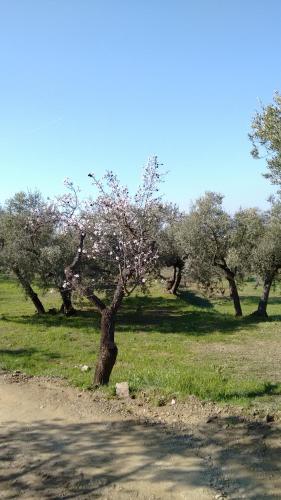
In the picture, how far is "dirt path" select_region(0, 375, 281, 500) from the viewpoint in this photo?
696 cm

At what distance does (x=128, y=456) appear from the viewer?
8.08 metres

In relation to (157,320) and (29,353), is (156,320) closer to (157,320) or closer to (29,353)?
(157,320)

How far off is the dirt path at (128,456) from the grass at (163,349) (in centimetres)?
157

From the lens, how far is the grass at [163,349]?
1214 centimetres

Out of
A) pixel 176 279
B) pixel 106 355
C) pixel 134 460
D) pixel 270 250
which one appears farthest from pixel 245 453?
pixel 176 279

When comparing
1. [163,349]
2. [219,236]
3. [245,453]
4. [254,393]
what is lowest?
[163,349]

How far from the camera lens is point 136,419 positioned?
9.96 m

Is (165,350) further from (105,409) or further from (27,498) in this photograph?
(27,498)

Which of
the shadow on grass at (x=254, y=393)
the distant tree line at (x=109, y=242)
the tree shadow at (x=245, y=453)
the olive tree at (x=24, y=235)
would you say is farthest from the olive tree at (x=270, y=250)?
the tree shadow at (x=245, y=453)

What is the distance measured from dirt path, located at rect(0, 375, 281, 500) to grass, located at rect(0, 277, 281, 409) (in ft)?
5.14

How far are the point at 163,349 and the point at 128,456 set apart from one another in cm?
1516

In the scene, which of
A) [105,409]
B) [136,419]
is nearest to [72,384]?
[105,409]

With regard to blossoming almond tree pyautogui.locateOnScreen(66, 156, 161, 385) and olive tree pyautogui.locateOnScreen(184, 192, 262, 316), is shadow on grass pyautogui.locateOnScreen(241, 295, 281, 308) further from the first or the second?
blossoming almond tree pyautogui.locateOnScreen(66, 156, 161, 385)

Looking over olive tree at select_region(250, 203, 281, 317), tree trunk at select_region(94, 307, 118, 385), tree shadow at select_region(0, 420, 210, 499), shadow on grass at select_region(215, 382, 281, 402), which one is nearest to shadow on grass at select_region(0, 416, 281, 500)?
tree shadow at select_region(0, 420, 210, 499)
